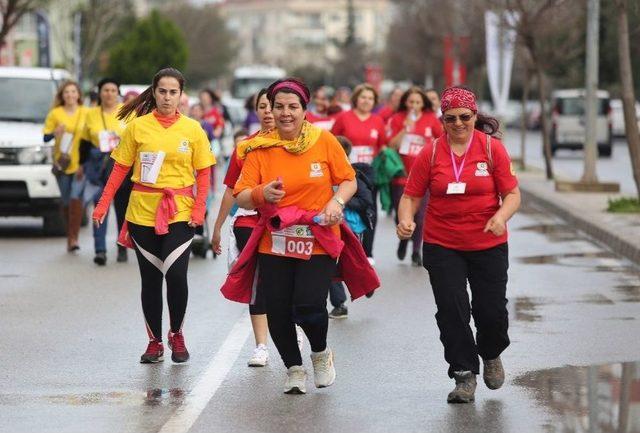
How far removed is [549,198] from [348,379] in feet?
52.3

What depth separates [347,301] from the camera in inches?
527

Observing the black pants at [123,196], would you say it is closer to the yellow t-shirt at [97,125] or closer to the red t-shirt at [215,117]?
the yellow t-shirt at [97,125]

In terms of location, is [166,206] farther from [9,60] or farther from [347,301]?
[9,60]

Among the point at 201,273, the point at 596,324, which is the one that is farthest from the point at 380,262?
the point at 596,324

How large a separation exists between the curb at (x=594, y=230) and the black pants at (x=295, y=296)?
8104 mm

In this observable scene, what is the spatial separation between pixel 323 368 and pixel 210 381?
2.85 ft

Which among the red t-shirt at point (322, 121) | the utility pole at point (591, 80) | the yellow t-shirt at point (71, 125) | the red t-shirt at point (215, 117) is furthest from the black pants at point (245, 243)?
the red t-shirt at point (215, 117)

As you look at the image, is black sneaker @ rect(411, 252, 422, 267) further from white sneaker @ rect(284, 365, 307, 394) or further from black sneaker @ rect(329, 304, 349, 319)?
white sneaker @ rect(284, 365, 307, 394)

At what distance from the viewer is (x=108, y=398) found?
8.78 metres

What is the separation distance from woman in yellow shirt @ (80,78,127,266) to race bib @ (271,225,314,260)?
287 inches

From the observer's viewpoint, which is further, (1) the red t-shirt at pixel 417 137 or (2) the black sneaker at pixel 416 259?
(1) the red t-shirt at pixel 417 137

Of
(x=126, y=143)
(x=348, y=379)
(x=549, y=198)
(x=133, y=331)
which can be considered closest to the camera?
(x=348, y=379)

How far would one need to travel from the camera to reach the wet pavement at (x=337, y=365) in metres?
8.15

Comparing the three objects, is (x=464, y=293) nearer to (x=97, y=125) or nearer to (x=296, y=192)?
(x=296, y=192)
